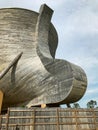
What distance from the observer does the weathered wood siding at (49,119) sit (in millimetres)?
9734

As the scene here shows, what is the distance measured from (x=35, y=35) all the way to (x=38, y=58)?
191 centimetres

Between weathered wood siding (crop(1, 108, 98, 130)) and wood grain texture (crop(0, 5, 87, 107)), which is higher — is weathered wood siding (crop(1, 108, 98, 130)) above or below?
below

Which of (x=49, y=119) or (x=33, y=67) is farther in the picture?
(x=33, y=67)

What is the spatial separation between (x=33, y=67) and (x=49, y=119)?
3.92 m

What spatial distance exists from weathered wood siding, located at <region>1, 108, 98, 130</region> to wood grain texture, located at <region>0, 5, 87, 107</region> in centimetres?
169

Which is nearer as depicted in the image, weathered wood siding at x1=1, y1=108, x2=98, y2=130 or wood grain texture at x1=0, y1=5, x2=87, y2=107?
weathered wood siding at x1=1, y1=108, x2=98, y2=130

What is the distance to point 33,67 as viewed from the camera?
13.1 metres

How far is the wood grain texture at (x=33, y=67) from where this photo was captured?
12039 millimetres

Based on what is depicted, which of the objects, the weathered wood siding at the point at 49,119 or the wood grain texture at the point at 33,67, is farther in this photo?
the wood grain texture at the point at 33,67

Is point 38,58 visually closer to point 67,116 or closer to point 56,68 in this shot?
point 56,68

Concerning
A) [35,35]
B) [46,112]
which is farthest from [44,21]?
[46,112]

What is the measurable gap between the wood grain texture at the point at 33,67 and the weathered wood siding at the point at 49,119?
1689 mm

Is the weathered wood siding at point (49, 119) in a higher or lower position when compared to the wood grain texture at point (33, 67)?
lower

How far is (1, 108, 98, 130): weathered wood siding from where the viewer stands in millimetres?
9734
